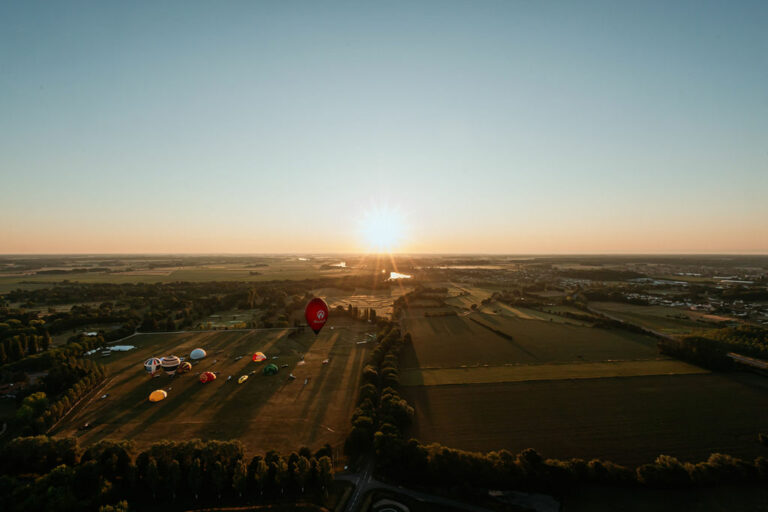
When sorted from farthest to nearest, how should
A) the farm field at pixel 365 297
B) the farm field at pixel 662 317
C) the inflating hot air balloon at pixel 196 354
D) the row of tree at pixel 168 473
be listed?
the farm field at pixel 365 297 → the farm field at pixel 662 317 → the inflating hot air balloon at pixel 196 354 → the row of tree at pixel 168 473

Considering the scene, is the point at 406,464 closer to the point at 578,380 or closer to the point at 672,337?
the point at 578,380

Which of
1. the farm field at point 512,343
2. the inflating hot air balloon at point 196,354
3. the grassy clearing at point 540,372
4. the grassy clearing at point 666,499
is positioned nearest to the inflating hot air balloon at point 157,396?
the inflating hot air balloon at point 196,354

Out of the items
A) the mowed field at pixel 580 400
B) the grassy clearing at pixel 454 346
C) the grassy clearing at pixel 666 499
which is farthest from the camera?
the grassy clearing at pixel 454 346

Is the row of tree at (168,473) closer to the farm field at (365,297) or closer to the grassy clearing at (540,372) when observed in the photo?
the grassy clearing at (540,372)

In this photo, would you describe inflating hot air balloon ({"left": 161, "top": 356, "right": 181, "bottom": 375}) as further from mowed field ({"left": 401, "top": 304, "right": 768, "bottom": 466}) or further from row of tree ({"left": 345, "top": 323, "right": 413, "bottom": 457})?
mowed field ({"left": 401, "top": 304, "right": 768, "bottom": 466})

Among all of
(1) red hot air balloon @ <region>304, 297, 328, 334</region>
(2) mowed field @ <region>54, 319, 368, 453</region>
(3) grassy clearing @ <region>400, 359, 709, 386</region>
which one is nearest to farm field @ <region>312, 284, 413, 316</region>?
(2) mowed field @ <region>54, 319, 368, 453</region>

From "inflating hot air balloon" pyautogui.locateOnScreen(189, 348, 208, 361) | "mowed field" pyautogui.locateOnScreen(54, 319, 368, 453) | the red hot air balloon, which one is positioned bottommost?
"mowed field" pyautogui.locateOnScreen(54, 319, 368, 453)
